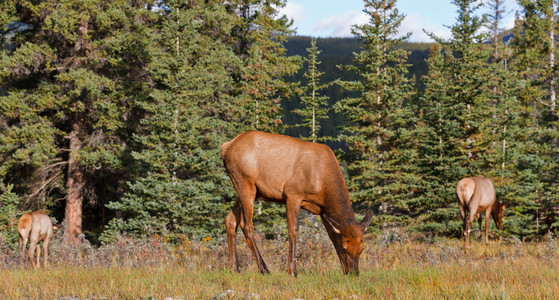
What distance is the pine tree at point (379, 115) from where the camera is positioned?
60.0 feet

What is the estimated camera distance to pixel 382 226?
18859mm

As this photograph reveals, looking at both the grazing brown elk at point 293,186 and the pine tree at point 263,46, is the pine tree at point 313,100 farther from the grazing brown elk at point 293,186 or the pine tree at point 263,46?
the grazing brown elk at point 293,186

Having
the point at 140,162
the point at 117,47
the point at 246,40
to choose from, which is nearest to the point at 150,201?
the point at 140,162

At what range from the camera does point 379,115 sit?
19.0 metres

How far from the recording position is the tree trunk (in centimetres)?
1802

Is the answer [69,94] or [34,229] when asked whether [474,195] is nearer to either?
[34,229]

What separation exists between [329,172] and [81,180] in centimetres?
1489

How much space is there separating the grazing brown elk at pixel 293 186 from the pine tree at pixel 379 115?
36.8 ft

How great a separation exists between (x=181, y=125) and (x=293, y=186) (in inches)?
403

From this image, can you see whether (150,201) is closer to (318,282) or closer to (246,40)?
(318,282)

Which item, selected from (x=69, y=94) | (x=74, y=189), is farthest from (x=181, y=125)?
(x=74, y=189)

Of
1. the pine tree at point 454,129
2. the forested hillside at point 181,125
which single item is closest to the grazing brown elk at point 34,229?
the forested hillside at point 181,125

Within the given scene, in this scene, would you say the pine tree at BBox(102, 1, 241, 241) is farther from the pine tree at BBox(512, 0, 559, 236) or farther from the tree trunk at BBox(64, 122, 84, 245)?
the pine tree at BBox(512, 0, 559, 236)

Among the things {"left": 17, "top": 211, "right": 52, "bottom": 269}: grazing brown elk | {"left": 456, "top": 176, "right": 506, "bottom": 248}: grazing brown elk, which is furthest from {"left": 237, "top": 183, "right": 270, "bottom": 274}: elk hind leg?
{"left": 456, "top": 176, "right": 506, "bottom": 248}: grazing brown elk
